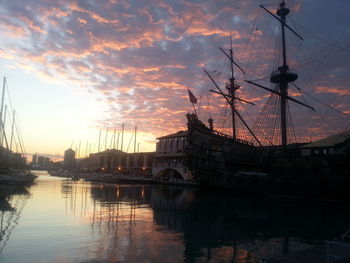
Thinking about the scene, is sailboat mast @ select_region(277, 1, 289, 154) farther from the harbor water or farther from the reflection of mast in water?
the reflection of mast in water

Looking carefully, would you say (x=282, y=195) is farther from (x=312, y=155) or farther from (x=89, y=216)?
(x=89, y=216)

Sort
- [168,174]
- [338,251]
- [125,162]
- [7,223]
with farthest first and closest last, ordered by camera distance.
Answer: [125,162], [168,174], [7,223], [338,251]

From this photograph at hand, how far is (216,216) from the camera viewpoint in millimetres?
21547

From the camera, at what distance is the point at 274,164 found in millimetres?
41594

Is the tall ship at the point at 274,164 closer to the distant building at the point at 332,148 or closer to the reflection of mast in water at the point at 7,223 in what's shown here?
the distant building at the point at 332,148

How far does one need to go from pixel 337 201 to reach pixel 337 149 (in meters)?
7.60

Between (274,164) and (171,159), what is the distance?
42.8 meters

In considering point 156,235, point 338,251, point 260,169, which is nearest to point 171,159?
point 260,169

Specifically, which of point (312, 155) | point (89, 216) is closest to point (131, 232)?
point (89, 216)

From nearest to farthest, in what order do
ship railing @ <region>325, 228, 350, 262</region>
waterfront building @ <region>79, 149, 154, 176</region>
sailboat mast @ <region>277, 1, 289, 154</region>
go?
ship railing @ <region>325, 228, 350, 262</region>, sailboat mast @ <region>277, 1, 289, 154</region>, waterfront building @ <region>79, 149, 154, 176</region>

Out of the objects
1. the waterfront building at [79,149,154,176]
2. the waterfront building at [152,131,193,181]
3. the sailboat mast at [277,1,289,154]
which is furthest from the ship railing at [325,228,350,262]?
the waterfront building at [79,149,154,176]

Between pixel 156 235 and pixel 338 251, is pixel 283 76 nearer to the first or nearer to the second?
pixel 156 235

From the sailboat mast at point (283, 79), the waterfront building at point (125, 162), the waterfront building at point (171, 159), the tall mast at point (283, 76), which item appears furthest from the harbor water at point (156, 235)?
the waterfront building at point (125, 162)

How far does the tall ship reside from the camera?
34875 millimetres
